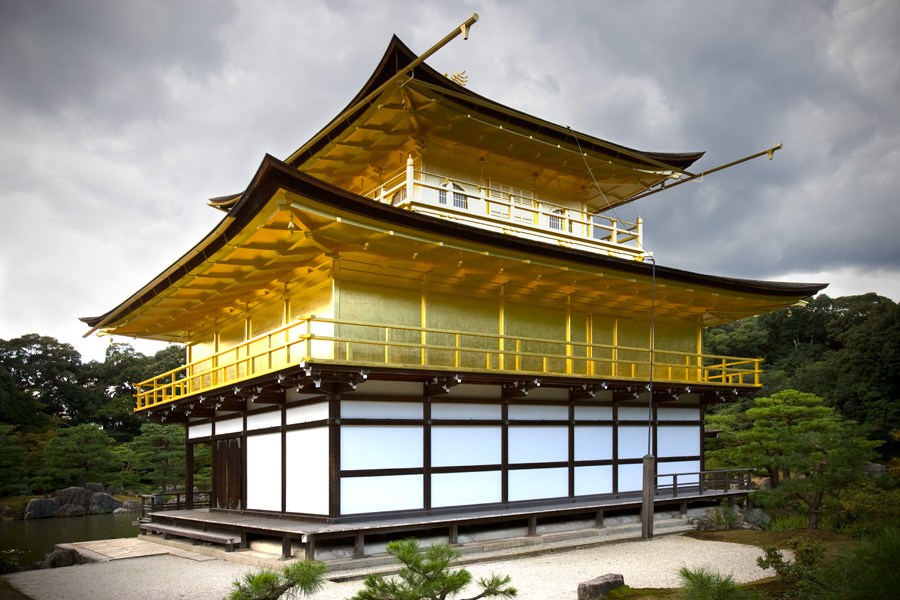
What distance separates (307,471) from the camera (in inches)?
540

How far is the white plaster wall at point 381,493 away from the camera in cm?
1294

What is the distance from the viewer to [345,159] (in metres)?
17.5

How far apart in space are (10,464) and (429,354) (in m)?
30.0

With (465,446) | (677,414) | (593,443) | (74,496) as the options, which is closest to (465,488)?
(465,446)

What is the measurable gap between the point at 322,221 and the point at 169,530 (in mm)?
9424

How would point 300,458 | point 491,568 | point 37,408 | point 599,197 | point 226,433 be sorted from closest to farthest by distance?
point 491,568, point 300,458, point 226,433, point 599,197, point 37,408

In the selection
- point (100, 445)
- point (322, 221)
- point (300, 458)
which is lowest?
point (100, 445)

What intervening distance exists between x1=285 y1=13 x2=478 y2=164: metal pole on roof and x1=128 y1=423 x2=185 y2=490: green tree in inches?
947

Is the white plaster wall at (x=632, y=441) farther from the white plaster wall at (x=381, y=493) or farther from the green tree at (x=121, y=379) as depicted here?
the green tree at (x=121, y=379)

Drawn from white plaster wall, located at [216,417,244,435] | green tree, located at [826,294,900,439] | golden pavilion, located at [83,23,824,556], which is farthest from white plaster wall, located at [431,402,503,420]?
green tree, located at [826,294,900,439]

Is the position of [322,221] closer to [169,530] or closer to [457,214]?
[457,214]

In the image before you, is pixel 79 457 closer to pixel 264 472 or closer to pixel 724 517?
pixel 264 472

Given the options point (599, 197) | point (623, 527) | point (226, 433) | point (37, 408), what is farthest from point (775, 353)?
point (37, 408)

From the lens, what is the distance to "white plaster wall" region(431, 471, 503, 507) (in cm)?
1402
